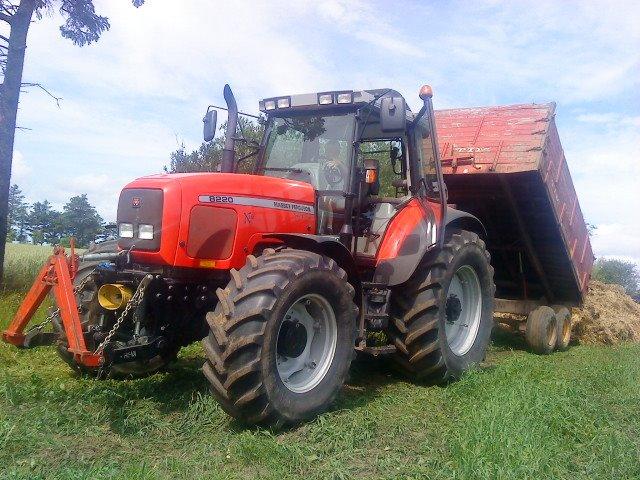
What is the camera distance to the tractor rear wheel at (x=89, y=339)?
4.36m

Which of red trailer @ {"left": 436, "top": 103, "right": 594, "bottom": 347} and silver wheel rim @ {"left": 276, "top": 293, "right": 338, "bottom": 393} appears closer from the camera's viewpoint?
silver wheel rim @ {"left": 276, "top": 293, "right": 338, "bottom": 393}

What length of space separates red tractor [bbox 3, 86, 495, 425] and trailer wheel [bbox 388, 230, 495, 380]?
13 millimetres

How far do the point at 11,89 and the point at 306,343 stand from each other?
7.06 meters

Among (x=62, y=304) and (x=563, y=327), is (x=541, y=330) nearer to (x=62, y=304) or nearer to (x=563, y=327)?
(x=563, y=327)

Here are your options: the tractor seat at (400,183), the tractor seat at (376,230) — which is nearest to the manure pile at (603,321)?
the tractor seat at (400,183)

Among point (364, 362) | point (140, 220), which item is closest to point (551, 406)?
point (364, 362)

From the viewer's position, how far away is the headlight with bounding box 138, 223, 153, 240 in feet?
13.9

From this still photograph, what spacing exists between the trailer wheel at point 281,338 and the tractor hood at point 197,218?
0.39m

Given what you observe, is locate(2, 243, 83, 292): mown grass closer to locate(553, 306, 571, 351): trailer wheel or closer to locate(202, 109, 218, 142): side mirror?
locate(202, 109, 218, 142): side mirror

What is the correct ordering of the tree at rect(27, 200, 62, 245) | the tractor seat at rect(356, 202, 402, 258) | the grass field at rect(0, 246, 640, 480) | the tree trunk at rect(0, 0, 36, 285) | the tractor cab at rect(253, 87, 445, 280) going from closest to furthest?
the grass field at rect(0, 246, 640, 480), the tractor cab at rect(253, 87, 445, 280), the tractor seat at rect(356, 202, 402, 258), the tree trunk at rect(0, 0, 36, 285), the tree at rect(27, 200, 62, 245)

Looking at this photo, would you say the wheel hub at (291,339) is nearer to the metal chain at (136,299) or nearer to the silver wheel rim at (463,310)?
the metal chain at (136,299)

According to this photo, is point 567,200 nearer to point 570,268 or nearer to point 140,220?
point 570,268

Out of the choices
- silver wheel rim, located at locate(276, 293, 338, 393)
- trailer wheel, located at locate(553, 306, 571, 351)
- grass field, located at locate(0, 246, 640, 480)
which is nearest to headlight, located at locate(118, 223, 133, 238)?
grass field, located at locate(0, 246, 640, 480)

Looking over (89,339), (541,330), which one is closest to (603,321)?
(541,330)
